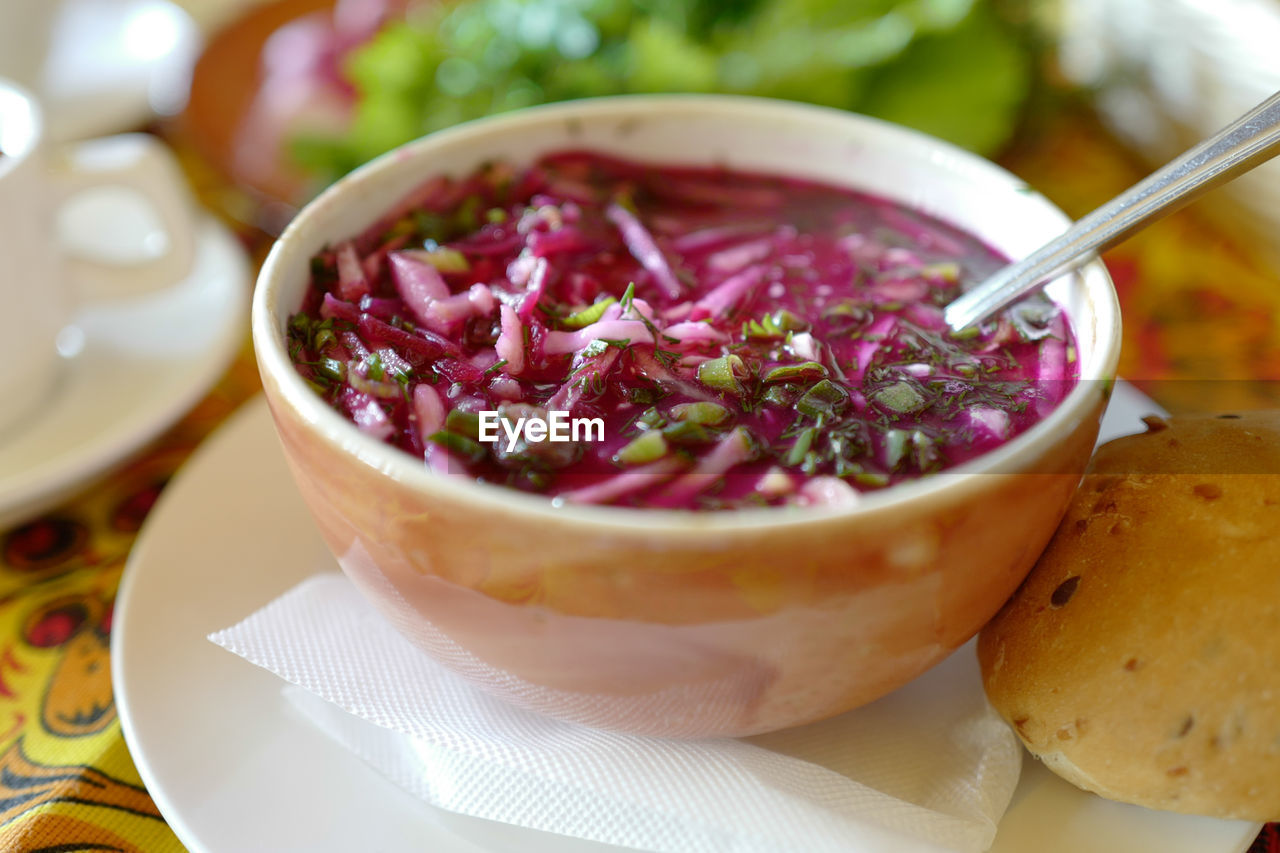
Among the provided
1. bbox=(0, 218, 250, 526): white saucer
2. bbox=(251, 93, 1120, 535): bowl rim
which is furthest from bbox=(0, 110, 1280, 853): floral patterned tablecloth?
bbox=(251, 93, 1120, 535): bowl rim

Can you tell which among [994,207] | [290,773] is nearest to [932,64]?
[994,207]

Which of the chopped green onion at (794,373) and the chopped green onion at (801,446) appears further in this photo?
the chopped green onion at (794,373)

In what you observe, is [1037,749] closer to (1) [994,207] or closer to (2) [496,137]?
(1) [994,207]

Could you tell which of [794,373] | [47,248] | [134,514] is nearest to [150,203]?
[47,248]

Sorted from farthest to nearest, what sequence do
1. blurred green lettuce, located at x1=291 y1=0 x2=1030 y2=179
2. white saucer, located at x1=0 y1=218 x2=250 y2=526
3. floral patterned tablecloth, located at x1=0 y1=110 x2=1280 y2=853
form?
blurred green lettuce, located at x1=291 y1=0 x2=1030 y2=179, white saucer, located at x1=0 y1=218 x2=250 y2=526, floral patterned tablecloth, located at x1=0 y1=110 x2=1280 y2=853

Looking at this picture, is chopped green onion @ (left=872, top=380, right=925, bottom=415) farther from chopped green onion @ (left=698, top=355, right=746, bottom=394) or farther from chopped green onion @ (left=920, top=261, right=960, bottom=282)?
chopped green onion @ (left=920, top=261, right=960, bottom=282)

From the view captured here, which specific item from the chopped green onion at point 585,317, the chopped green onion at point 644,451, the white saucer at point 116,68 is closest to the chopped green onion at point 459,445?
the chopped green onion at point 644,451

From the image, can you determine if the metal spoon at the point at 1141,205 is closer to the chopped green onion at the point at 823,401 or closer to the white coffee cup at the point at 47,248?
the chopped green onion at the point at 823,401
